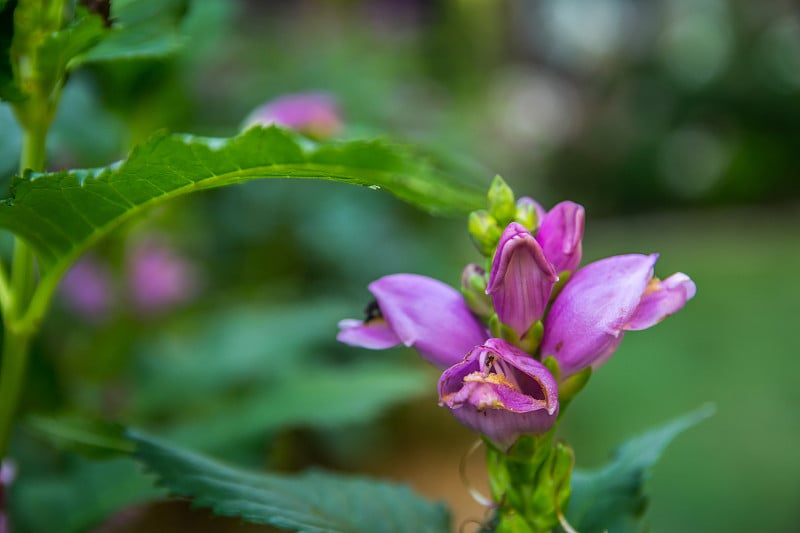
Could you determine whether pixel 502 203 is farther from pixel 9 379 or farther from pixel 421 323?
pixel 9 379

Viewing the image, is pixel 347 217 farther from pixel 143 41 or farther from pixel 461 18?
pixel 461 18

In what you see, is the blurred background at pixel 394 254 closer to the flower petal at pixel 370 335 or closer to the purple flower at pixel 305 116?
the purple flower at pixel 305 116

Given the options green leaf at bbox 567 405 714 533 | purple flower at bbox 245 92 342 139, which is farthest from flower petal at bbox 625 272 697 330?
purple flower at bbox 245 92 342 139

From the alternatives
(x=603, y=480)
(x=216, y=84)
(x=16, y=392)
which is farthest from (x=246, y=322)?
(x=216, y=84)

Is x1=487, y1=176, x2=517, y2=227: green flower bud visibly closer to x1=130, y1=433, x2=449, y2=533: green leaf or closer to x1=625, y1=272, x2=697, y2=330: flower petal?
x1=625, y1=272, x2=697, y2=330: flower petal

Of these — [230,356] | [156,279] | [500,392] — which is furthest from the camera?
[156,279]

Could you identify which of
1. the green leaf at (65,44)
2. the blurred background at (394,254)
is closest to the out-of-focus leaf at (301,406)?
the blurred background at (394,254)

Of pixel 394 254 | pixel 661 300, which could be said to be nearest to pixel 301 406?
pixel 661 300

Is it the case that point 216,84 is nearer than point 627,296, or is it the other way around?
point 627,296
